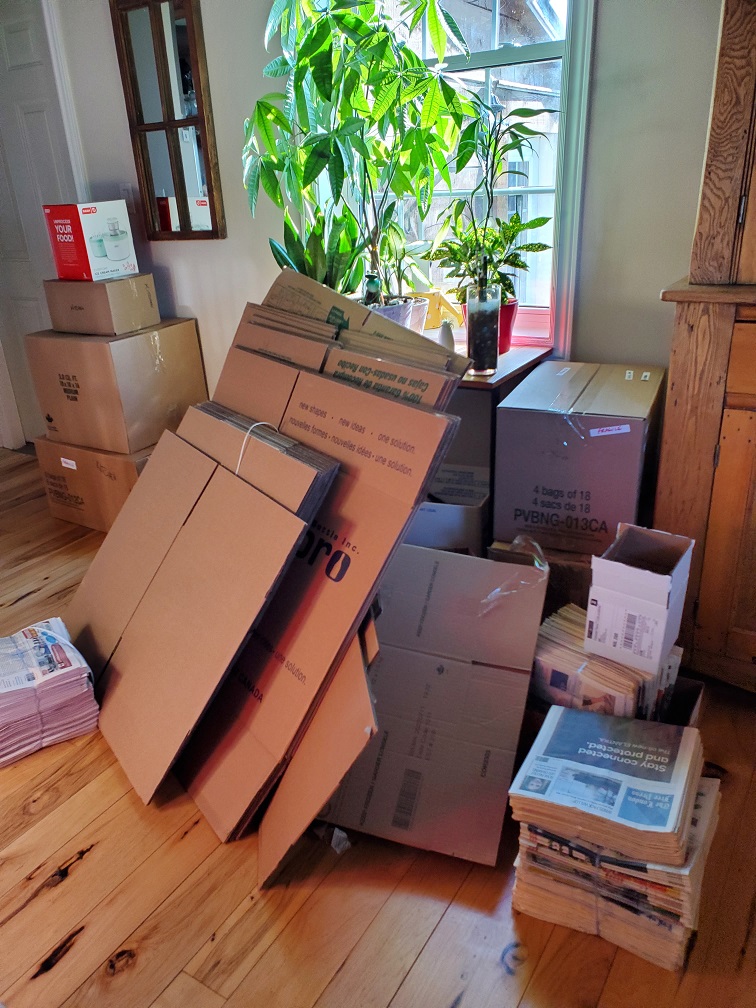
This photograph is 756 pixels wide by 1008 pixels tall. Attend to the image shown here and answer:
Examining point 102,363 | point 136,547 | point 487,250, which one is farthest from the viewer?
point 102,363

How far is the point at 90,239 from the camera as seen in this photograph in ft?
9.23

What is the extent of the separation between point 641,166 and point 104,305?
6.50 ft

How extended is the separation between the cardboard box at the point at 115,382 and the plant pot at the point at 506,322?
4.66ft

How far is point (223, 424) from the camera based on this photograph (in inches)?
72.1

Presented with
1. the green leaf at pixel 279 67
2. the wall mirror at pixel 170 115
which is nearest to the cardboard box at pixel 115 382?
the wall mirror at pixel 170 115

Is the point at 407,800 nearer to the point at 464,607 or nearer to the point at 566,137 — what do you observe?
the point at 464,607

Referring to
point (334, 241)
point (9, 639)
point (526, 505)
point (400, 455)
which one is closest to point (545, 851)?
point (400, 455)

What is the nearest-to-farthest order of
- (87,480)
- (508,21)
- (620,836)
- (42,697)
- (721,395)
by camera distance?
(620,836) → (721,395) → (42,697) → (508,21) → (87,480)

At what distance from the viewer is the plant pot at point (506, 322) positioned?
236 centimetres

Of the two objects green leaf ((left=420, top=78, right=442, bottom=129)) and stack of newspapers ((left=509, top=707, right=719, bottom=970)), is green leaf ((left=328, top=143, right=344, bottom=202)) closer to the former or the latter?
green leaf ((left=420, top=78, right=442, bottom=129))

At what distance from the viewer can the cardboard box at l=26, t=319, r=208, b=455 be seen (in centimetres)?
283

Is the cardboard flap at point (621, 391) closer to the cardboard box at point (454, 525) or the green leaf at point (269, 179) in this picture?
the cardboard box at point (454, 525)

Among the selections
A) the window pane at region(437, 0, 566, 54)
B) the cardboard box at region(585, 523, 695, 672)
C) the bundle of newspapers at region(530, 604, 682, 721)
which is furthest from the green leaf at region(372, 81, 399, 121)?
the bundle of newspapers at region(530, 604, 682, 721)

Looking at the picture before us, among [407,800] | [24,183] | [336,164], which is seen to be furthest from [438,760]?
[24,183]
